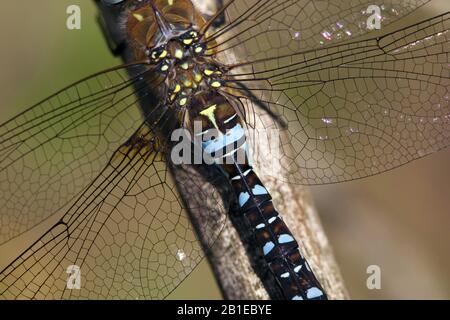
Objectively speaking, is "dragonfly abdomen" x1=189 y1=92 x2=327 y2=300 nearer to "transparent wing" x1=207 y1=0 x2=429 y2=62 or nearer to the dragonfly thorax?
the dragonfly thorax

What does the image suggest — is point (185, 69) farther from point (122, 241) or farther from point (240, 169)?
point (122, 241)

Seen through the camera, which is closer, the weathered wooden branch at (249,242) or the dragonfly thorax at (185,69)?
the weathered wooden branch at (249,242)

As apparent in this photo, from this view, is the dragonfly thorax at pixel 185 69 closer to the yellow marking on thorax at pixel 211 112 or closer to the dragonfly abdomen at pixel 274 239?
the yellow marking on thorax at pixel 211 112

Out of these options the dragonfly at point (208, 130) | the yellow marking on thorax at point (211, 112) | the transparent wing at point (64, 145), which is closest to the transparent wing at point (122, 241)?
the dragonfly at point (208, 130)

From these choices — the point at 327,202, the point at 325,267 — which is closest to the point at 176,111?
the point at 325,267

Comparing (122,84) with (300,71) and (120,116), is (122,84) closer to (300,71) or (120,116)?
(120,116)

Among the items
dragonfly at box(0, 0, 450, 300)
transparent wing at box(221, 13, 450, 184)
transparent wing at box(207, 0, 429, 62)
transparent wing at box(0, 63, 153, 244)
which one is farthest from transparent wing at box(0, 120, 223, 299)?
transparent wing at box(207, 0, 429, 62)

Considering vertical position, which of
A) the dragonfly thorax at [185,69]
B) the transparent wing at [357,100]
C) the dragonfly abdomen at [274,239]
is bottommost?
the dragonfly abdomen at [274,239]
